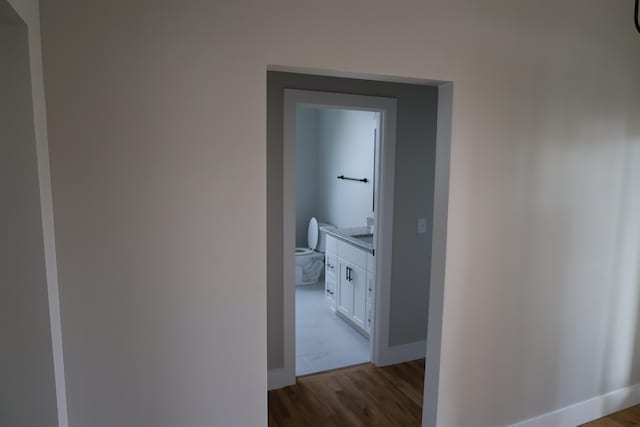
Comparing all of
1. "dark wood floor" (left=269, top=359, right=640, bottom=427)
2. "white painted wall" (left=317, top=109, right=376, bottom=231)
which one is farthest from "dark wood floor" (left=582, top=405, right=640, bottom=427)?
"white painted wall" (left=317, top=109, right=376, bottom=231)

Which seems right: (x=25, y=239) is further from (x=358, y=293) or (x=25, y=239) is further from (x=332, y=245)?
(x=332, y=245)

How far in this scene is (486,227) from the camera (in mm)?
2182

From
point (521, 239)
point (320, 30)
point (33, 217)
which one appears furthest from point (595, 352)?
point (33, 217)

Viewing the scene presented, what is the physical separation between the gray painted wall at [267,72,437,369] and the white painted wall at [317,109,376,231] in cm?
130

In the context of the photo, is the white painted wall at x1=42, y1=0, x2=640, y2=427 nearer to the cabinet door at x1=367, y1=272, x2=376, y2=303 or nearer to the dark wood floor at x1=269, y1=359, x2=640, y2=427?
the dark wood floor at x1=269, y1=359, x2=640, y2=427

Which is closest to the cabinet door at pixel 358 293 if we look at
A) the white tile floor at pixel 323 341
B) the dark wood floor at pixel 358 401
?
the white tile floor at pixel 323 341

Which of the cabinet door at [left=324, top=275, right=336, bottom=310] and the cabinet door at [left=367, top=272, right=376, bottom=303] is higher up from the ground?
the cabinet door at [left=367, top=272, right=376, bottom=303]

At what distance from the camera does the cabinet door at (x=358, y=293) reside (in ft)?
12.5

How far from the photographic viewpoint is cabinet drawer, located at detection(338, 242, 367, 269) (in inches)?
148

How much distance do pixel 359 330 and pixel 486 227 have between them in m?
2.18

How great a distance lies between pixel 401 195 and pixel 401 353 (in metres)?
1.30

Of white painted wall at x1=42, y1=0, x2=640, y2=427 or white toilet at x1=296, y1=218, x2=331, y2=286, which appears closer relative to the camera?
white painted wall at x1=42, y1=0, x2=640, y2=427

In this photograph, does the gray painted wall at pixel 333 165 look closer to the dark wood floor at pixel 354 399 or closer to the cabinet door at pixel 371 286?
the cabinet door at pixel 371 286

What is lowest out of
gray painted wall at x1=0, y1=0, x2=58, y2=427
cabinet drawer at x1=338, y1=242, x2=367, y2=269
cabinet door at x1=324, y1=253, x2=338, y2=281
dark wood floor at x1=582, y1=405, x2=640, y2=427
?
dark wood floor at x1=582, y1=405, x2=640, y2=427
